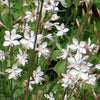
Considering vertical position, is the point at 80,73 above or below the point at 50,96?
above

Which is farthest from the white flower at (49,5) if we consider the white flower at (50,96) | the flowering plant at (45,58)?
the white flower at (50,96)

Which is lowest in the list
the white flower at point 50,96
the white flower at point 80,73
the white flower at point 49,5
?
the white flower at point 50,96

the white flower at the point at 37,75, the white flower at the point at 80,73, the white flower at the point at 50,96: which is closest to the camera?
the white flower at the point at 80,73

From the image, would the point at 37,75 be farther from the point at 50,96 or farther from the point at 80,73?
the point at 80,73

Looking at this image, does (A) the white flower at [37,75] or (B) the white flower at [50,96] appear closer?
(A) the white flower at [37,75]

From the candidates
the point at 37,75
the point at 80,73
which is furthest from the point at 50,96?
the point at 80,73

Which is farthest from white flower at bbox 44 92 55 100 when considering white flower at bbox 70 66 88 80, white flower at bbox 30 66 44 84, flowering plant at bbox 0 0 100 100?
white flower at bbox 70 66 88 80

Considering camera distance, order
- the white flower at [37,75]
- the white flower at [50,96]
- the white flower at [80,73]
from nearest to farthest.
Result: the white flower at [80,73], the white flower at [37,75], the white flower at [50,96]

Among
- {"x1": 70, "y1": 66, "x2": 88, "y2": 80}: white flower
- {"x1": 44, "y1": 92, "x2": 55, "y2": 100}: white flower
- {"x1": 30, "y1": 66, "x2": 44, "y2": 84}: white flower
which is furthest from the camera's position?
{"x1": 44, "y1": 92, "x2": 55, "y2": 100}: white flower

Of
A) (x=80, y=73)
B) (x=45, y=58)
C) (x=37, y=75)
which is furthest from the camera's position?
(x=45, y=58)

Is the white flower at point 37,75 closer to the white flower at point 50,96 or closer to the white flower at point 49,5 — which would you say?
the white flower at point 50,96

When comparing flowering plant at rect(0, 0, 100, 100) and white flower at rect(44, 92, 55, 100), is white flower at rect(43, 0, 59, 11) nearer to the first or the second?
flowering plant at rect(0, 0, 100, 100)
